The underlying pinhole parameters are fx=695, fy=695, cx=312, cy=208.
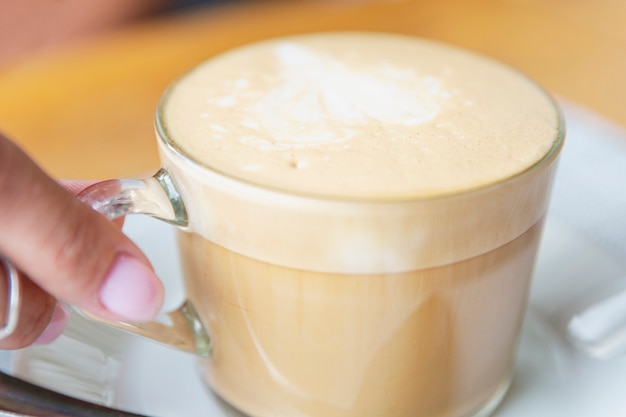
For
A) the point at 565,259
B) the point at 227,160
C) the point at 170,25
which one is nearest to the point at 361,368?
the point at 227,160

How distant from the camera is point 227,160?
1.45ft

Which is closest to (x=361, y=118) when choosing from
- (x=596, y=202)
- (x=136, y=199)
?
(x=136, y=199)

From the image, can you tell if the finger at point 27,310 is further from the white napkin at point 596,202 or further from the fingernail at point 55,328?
the white napkin at point 596,202

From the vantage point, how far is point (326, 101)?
1.77 feet

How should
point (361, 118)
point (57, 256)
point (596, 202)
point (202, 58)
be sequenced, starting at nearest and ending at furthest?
1. point (57, 256)
2. point (361, 118)
3. point (596, 202)
4. point (202, 58)

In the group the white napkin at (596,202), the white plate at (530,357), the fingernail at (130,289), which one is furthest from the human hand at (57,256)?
the white napkin at (596,202)

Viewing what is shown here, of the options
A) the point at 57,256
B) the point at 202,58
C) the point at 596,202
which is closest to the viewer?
the point at 57,256

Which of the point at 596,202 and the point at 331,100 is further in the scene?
the point at 596,202

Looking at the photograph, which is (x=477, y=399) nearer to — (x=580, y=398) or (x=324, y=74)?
(x=580, y=398)

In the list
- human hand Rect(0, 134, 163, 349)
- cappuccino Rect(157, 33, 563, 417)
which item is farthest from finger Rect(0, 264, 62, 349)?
cappuccino Rect(157, 33, 563, 417)

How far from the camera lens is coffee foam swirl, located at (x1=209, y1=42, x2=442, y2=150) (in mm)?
480

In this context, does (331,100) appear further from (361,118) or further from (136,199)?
(136,199)

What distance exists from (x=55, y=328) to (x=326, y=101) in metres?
0.28

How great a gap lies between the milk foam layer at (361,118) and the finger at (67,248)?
0.26ft
